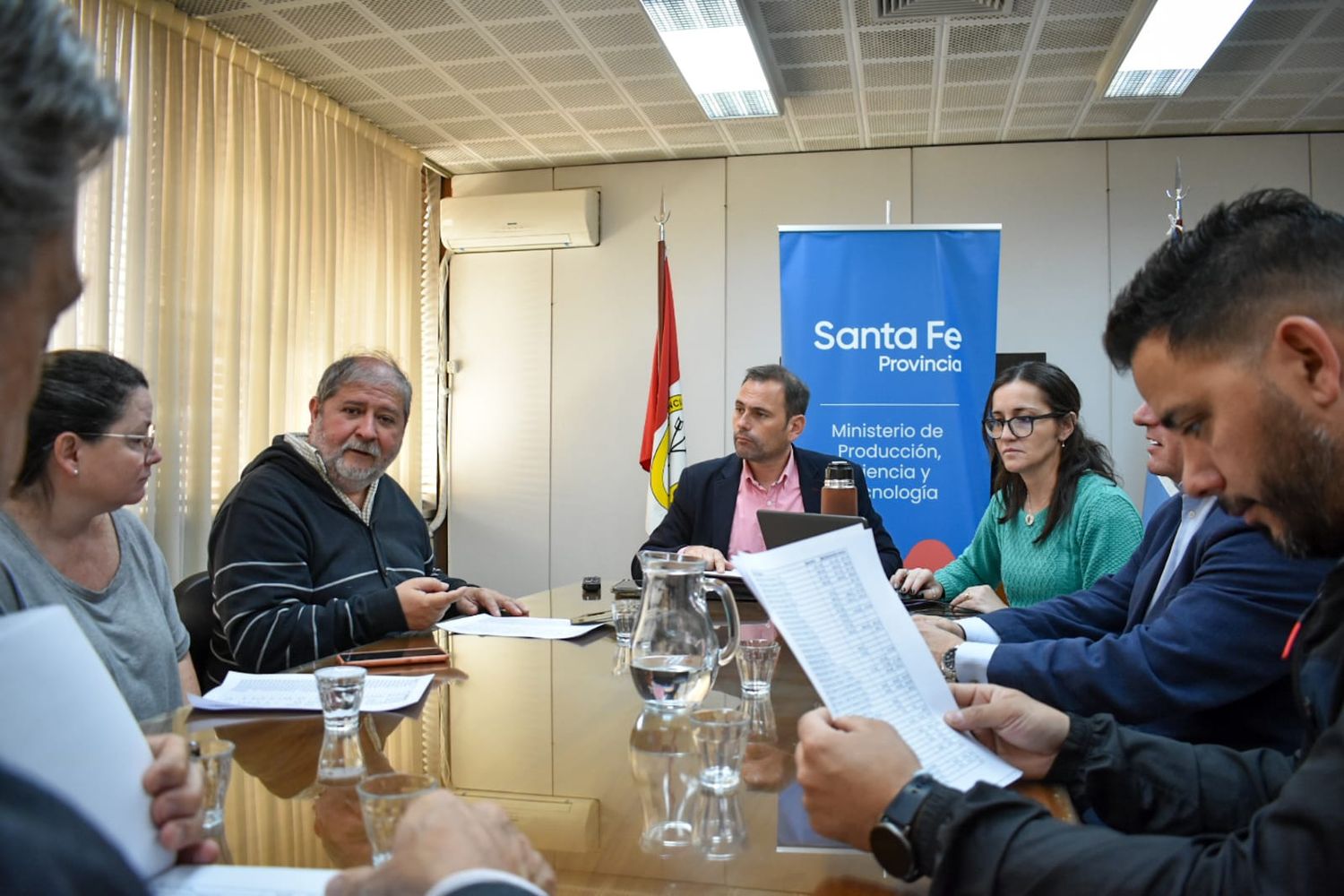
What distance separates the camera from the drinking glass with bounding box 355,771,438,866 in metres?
0.84

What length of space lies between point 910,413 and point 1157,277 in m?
3.35

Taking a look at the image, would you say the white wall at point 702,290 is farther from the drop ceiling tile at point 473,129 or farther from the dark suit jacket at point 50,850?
the dark suit jacket at point 50,850

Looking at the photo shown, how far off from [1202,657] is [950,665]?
1.22 feet

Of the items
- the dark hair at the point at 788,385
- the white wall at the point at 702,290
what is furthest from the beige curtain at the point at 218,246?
the dark hair at the point at 788,385

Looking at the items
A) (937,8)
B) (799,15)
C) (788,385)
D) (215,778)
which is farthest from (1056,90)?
(215,778)

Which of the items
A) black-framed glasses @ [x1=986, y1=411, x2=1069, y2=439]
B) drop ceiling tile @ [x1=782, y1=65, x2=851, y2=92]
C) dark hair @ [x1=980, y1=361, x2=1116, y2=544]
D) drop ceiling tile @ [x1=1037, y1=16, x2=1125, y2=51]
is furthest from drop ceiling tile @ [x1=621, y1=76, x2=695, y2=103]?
black-framed glasses @ [x1=986, y1=411, x2=1069, y2=439]

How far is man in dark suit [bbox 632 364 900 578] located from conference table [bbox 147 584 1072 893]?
72.6 inches

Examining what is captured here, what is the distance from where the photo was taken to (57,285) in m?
0.58

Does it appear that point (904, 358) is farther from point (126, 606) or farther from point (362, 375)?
point (126, 606)

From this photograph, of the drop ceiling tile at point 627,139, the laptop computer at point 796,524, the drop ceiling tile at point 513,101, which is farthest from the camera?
the drop ceiling tile at point 627,139

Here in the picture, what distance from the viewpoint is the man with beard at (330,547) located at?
2121 millimetres

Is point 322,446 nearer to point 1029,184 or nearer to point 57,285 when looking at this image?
point 57,285

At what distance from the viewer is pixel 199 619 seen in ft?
7.89

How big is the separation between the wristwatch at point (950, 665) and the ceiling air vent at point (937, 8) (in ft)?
11.0
